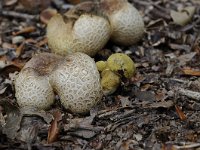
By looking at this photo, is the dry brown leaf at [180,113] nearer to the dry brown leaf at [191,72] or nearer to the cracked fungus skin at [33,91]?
the dry brown leaf at [191,72]

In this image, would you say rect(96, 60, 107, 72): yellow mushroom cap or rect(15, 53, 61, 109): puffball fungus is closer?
rect(15, 53, 61, 109): puffball fungus

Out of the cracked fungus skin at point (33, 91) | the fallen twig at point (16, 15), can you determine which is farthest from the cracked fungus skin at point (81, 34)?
the fallen twig at point (16, 15)

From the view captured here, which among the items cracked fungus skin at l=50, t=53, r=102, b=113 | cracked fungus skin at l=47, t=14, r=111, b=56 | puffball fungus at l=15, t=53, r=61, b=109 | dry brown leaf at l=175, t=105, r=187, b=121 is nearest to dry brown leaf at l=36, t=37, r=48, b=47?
cracked fungus skin at l=47, t=14, r=111, b=56

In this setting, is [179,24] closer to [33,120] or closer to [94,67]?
[94,67]

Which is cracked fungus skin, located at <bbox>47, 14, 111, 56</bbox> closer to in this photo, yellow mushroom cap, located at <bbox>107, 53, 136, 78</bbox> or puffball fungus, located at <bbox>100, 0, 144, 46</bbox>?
puffball fungus, located at <bbox>100, 0, 144, 46</bbox>

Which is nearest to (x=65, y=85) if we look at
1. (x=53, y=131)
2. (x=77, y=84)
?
(x=77, y=84)

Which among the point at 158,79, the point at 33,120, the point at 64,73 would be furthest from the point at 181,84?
the point at 33,120

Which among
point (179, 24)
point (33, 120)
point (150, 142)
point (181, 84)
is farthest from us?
point (179, 24)
